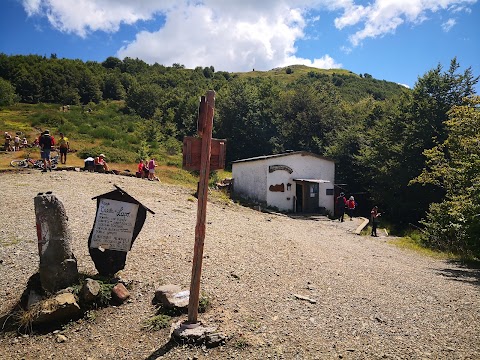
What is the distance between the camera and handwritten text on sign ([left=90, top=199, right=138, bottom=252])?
19.2 feet

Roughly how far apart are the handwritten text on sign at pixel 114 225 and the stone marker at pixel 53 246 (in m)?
0.47

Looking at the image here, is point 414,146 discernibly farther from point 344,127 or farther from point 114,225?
point 114,225

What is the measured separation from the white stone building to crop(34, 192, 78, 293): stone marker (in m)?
16.2

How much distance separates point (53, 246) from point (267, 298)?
3.60 metres

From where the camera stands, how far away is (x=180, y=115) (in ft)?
181

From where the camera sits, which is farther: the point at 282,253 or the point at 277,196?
the point at 277,196

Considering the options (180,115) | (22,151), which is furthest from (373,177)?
(180,115)

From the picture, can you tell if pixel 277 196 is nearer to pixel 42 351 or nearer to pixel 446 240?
pixel 446 240

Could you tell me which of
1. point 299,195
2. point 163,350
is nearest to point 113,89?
point 299,195

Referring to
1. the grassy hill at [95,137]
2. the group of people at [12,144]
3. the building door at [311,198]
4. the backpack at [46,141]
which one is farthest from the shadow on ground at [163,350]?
the group of people at [12,144]

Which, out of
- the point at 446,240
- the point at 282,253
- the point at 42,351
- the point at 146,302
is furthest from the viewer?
the point at 446,240

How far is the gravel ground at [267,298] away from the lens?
4.36 meters

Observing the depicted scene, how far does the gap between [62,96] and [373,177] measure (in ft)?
190

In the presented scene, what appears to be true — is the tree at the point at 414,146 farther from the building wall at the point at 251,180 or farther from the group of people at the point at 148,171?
the group of people at the point at 148,171
